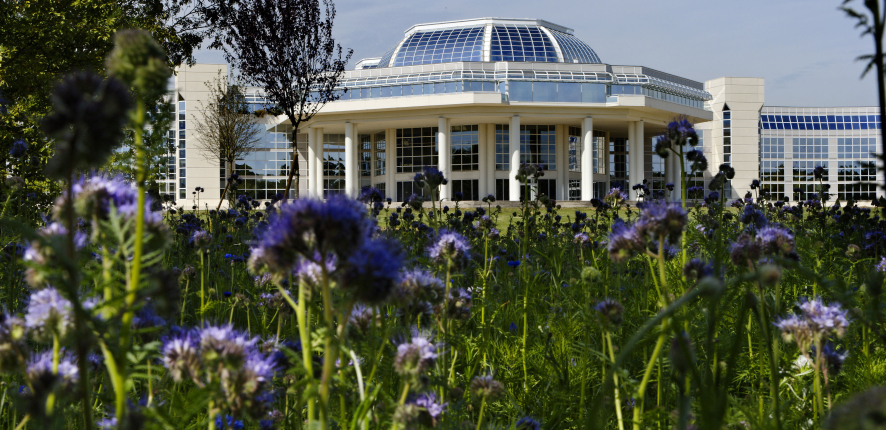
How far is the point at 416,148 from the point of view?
4825cm

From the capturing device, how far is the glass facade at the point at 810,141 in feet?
197

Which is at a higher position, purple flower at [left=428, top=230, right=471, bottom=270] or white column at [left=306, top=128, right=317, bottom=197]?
white column at [left=306, top=128, right=317, bottom=197]

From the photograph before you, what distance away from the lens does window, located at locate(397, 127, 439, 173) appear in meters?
47.7

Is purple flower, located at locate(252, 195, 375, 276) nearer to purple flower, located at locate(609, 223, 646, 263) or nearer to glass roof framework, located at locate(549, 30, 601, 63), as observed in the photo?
purple flower, located at locate(609, 223, 646, 263)

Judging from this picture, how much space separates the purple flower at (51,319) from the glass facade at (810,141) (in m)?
66.8

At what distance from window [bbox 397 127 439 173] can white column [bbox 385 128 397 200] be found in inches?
15.8

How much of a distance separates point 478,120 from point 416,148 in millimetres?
5985

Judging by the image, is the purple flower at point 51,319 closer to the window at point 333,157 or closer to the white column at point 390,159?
the white column at point 390,159

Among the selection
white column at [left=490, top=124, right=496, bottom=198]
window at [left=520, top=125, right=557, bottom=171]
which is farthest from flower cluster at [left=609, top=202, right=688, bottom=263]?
window at [left=520, top=125, right=557, bottom=171]

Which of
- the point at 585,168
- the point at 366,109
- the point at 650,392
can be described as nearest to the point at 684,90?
the point at 585,168

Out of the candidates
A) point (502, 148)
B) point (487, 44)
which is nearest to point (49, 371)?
point (502, 148)

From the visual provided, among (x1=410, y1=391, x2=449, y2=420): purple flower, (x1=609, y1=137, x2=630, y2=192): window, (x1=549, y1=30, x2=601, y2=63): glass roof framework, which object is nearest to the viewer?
(x1=410, y1=391, x2=449, y2=420): purple flower

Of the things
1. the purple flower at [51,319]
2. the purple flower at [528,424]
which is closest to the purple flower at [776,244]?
the purple flower at [528,424]

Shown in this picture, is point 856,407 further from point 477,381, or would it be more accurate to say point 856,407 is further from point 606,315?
point 606,315
